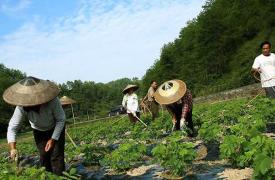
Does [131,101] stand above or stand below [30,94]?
above

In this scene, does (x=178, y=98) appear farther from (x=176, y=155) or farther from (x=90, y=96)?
(x=90, y=96)

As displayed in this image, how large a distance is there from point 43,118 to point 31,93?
0.42 m

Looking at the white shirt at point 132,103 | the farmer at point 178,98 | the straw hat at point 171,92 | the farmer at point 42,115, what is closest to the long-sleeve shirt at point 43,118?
the farmer at point 42,115

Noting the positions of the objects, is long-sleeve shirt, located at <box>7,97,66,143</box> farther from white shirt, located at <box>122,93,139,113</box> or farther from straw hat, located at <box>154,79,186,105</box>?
white shirt, located at <box>122,93,139,113</box>

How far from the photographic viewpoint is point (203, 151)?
7.69 metres

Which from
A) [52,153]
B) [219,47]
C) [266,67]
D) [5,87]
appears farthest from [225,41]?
[52,153]

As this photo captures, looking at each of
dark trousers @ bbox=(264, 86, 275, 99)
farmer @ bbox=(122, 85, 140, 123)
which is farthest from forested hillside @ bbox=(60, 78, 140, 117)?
dark trousers @ bbox=(264, 86, 275, 99)

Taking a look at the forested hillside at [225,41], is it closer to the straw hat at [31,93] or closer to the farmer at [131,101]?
the farmer at [131,101]

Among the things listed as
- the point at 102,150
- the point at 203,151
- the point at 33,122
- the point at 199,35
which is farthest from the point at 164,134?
the point at 199,35

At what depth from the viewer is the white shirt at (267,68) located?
361 inches

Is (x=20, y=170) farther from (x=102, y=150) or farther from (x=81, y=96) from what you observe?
(x=81, y=96)

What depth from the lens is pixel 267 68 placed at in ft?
30.2

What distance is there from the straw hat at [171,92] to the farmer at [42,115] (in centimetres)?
313

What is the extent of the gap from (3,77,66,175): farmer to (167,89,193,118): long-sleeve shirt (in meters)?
3.13
